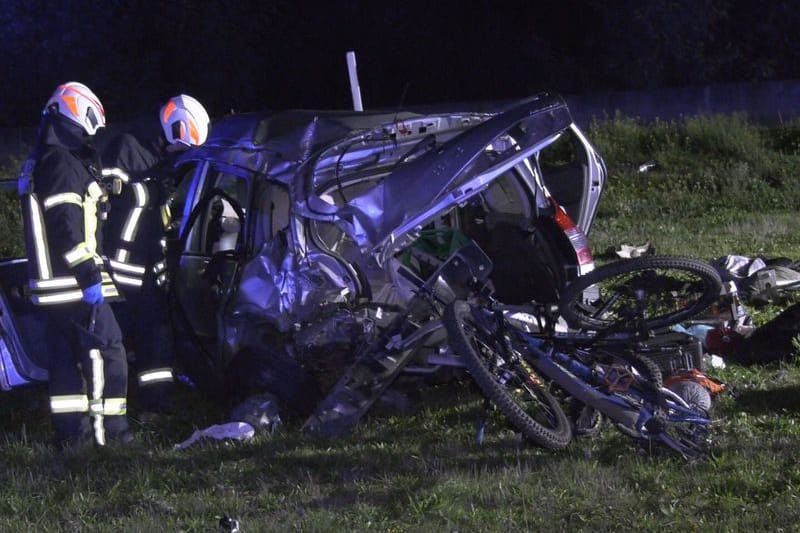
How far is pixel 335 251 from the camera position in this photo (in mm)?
6324

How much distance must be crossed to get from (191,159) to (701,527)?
12.1ft

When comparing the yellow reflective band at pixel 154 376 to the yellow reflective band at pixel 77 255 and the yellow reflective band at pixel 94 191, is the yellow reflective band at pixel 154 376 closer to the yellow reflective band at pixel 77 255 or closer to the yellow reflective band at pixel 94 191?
the yellow reflective band at pixel 77 255

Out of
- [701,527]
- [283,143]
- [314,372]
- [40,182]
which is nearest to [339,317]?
[314,372]

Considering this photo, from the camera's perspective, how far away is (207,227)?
6.96 meters

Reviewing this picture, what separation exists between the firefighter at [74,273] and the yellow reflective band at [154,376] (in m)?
0.39

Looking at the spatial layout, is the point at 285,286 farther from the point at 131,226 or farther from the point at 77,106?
the point at 77,106

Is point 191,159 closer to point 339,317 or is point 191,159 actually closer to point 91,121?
point 91,121

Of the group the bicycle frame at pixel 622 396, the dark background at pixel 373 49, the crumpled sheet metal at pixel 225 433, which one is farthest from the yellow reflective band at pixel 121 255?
the dark background at pixel 373 49

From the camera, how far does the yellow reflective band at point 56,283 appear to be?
6246 millimetres

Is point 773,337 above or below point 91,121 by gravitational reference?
below

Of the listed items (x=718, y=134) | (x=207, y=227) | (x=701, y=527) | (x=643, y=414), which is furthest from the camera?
(x=718, y=134)

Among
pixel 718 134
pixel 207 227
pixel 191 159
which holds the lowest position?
pixel 718 134

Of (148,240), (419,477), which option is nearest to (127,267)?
(148,240)

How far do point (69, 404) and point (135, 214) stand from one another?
3.80 feet
